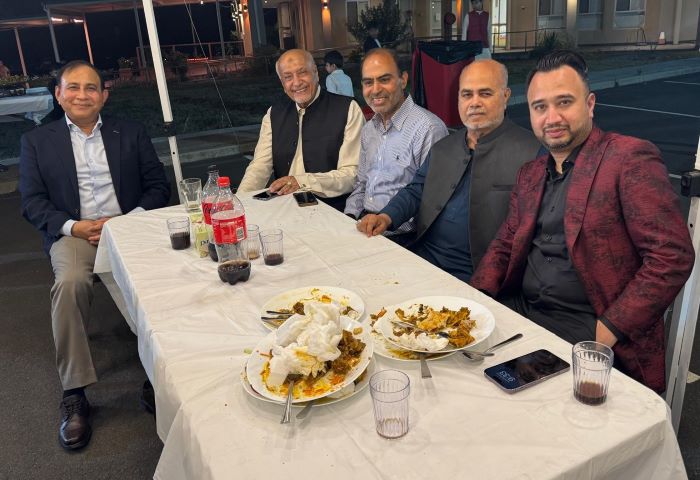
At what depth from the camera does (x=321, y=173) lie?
10.4 ft

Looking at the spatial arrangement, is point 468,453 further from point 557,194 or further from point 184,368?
point 557,194

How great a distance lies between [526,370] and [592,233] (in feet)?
2.10

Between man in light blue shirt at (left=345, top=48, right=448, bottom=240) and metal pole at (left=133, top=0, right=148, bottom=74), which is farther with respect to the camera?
metal pole at (left=133, top=0, right=148, bottom=74)

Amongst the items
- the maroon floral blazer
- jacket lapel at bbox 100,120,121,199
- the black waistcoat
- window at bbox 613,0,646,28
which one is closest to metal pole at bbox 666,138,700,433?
the maroon floral blazer

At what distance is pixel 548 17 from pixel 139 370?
436 cm

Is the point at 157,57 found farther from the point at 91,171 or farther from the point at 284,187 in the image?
the point at 284,187

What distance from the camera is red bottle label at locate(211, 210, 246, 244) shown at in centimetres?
189

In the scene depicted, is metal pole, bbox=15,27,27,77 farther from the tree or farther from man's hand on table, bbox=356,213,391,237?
man's hand on table, bbox=356,213,391,237

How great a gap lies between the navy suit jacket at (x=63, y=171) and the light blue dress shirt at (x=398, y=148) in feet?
4.01

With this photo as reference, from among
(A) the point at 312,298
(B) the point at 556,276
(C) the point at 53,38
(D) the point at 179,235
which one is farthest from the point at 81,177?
(C) the point at 53,38

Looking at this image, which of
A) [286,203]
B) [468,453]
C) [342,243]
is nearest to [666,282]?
[468,453]

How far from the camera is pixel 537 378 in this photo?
46.4 inches

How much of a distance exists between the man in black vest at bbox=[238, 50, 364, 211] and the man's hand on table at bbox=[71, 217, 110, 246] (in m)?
0.91

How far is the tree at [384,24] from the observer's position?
20.1 feet
